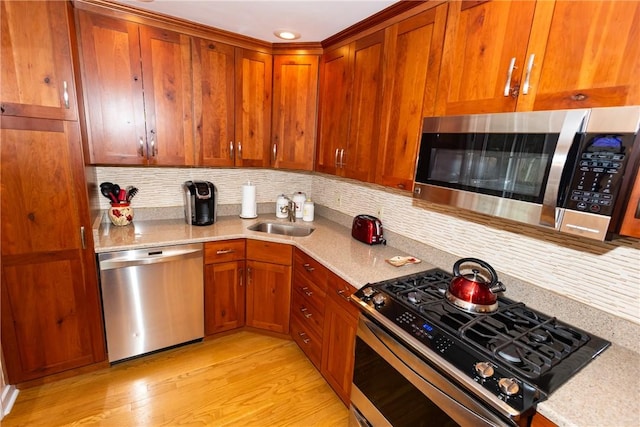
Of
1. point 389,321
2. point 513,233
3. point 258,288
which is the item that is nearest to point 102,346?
point 258,288

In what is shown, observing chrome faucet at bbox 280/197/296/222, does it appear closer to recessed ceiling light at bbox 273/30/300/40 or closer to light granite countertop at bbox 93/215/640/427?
light granite countertop at bbox 93/215/640/427

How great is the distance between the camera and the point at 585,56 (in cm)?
94

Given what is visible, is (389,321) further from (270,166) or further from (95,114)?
(95,114)

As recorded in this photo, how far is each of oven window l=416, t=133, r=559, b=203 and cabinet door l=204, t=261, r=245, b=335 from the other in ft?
5.19

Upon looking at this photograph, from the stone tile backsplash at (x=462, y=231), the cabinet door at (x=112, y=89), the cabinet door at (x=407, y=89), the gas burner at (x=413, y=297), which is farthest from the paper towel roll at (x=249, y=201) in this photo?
the gas burner at (x=413, y=297)

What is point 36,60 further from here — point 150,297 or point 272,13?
point 150,297

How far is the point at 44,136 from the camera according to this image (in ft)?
5.20

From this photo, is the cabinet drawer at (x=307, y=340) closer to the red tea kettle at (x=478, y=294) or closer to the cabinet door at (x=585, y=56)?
the red tea kettle at (x=478, y=294)

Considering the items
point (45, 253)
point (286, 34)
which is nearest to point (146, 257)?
point (45, 253)

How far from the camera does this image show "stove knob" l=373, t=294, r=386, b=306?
139 cm

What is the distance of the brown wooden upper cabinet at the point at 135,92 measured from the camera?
72.7 inches

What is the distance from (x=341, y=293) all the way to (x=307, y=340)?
67cm

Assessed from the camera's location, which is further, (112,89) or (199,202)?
(199,202)

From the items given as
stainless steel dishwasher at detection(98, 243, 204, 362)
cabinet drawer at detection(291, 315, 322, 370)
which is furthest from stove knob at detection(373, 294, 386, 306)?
stainless steel dishwasher at detection(98, 243, 204, 362)
